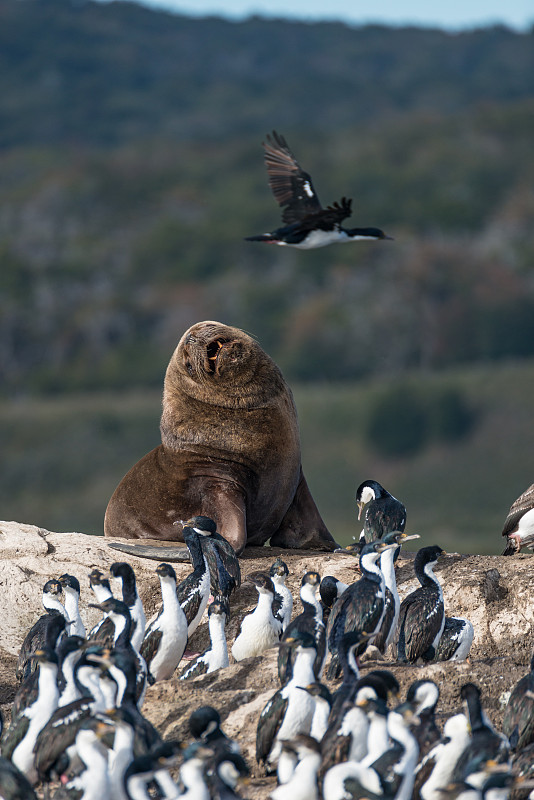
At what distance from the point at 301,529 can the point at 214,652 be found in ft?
10.9

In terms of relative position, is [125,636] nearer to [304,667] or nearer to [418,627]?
[304,667]

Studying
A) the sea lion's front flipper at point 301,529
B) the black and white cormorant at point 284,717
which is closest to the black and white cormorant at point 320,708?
the black and white cormorant at point 284,717

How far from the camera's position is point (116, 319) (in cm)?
7919

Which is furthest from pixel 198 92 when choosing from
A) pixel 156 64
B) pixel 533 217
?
pixel 533 217

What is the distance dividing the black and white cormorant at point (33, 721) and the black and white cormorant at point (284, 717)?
3.56 feet

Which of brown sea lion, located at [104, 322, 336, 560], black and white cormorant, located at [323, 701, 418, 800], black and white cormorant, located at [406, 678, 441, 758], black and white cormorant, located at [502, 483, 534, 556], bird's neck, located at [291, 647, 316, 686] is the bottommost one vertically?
black and white cormorant, located at [323, 701, 418, 800]

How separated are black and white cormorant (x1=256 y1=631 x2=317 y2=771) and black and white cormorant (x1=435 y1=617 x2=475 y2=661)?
1559mm

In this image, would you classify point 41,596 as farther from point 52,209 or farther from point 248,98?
point 248,98

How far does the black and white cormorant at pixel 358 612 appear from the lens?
7.86 meters

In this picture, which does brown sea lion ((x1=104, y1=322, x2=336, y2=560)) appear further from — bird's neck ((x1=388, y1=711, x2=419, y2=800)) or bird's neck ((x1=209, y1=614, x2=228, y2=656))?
bird's neck ((x1=388, y1=711, x2=419, y2=800))

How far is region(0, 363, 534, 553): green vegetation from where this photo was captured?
176 feet

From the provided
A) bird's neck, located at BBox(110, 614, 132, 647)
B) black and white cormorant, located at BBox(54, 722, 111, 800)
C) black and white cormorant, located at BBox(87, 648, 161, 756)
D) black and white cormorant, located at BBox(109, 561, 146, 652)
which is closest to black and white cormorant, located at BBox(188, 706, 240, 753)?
black and white cormorant, located at BBox(87, 648, 161, 756)

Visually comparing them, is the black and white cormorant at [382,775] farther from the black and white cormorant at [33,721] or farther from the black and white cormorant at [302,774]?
the black and white cormorant at [33,721]

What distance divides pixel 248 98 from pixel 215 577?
467 ft
